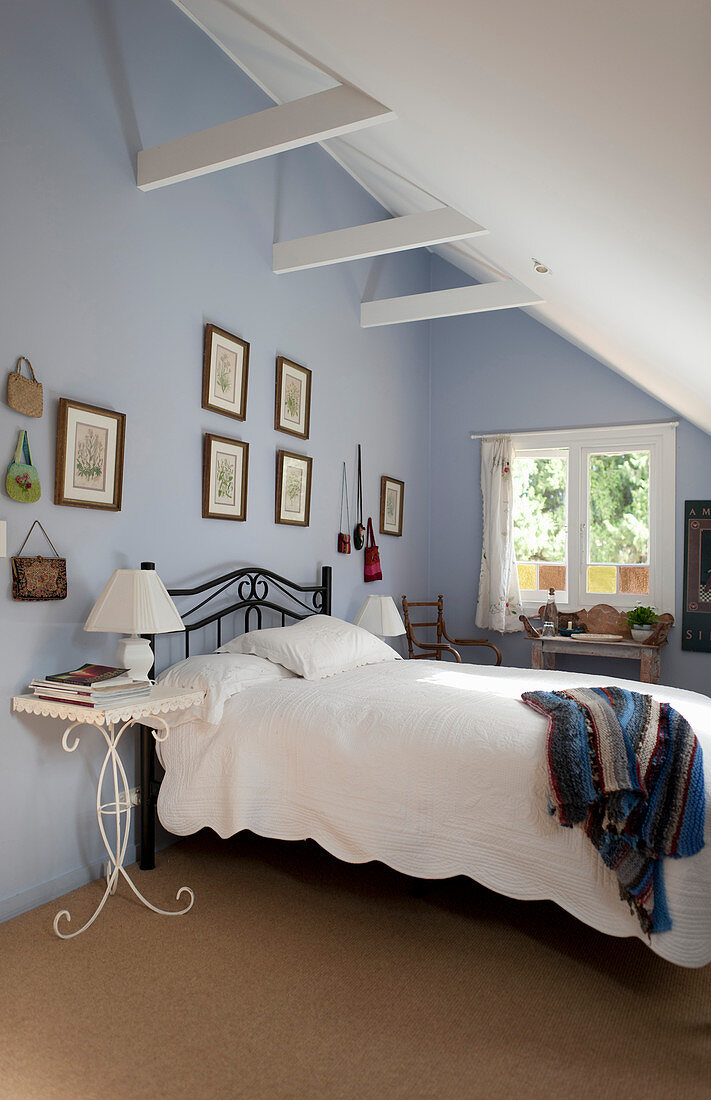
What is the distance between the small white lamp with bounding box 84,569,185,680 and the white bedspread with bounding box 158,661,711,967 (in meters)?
0.34

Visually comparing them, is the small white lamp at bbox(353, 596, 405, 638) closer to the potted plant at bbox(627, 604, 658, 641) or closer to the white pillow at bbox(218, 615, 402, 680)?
the white pillow at bbox(218, 615, 402, 680)

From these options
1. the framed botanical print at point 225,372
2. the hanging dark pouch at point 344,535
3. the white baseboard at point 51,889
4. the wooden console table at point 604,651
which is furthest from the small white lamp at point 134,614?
the wooden console table at point 604,651

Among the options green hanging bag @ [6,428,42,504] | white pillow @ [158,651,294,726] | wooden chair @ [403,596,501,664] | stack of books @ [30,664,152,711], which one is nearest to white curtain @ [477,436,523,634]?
wooden chair @ [403,596,501,664]

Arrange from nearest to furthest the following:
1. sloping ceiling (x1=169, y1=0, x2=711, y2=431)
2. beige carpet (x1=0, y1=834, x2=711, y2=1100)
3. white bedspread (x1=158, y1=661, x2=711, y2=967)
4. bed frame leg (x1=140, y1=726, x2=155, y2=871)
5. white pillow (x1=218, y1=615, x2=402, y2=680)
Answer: sloping ceiling (x1=169, y1=0, x2=711, y2=431) → beige carpet (x1=0, y1=834, x2=711, y2=1100) → white bedspread (x1=158, y1=661, x2=711, y2=967) → bed frame leg (x1=140, y1=726, x2=155, y2=871) → white pillow (x1=218, y1=615, x2=402, y2=680)

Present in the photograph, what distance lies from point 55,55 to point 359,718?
257 centimetres

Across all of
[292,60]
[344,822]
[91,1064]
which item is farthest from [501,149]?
[91,1064]

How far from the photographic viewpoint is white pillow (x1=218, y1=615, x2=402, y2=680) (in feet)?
10.7

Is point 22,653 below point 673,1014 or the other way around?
the other way around

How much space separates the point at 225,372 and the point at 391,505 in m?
1.95

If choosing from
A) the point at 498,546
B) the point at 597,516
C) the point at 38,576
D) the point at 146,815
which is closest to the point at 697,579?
the point at 597,516

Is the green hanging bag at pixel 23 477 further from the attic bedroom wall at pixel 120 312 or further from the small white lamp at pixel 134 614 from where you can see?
the small white lamp at pixel 134 614

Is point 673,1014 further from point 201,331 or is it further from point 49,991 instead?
point 201,331

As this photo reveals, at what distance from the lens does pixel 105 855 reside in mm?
2961

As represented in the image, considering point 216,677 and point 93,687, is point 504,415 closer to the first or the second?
point 216,677
